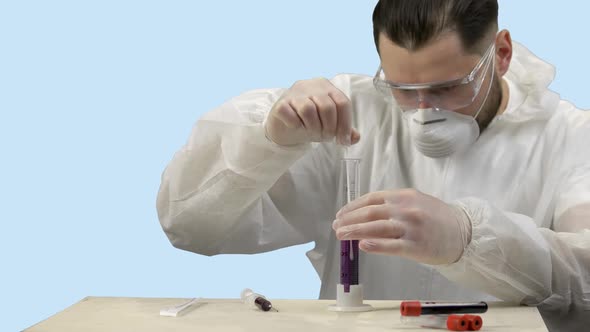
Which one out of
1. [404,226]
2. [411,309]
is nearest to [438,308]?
[411,309]

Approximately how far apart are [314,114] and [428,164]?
644 mm

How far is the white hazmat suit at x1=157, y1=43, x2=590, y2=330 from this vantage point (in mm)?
2666

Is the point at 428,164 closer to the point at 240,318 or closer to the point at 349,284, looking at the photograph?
the point at 349,284

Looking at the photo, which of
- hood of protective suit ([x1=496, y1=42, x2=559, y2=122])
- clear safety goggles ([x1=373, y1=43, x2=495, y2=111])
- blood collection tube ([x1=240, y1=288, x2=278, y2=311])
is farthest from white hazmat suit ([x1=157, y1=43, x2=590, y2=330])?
blood collection tube ([x1=240, y1=288, x2=278, y2=311])

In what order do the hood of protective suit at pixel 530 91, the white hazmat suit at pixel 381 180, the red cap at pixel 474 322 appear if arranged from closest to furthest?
the red cap at pixel 474 322, the white hazmat suit at pixel 381 180, the hood of protective suit at pixel 530 91

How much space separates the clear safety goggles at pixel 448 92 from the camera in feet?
9.00

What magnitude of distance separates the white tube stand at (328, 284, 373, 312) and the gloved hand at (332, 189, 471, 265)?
21 cm

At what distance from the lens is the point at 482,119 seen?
2949 mm

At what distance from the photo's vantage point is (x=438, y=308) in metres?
2.21

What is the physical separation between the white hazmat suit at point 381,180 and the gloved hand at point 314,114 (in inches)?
3.8

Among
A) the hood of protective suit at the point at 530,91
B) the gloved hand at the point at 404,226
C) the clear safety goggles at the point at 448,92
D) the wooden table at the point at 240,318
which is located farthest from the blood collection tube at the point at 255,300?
the hood of protective suit at the point at 530,91

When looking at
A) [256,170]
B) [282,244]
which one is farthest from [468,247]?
[282,244]

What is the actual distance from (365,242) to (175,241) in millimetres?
883

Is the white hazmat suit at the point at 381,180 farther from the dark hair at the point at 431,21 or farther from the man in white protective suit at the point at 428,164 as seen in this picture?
the dark hair at the point at 431,21
